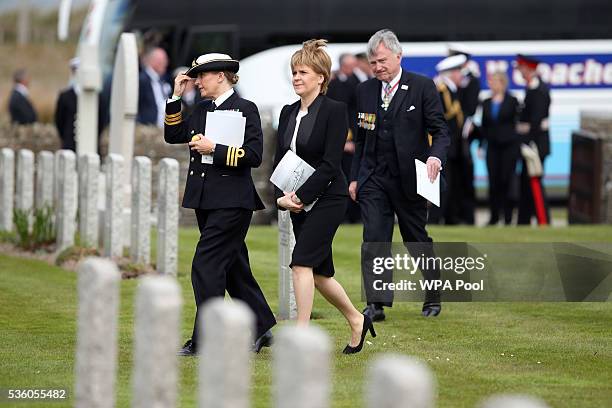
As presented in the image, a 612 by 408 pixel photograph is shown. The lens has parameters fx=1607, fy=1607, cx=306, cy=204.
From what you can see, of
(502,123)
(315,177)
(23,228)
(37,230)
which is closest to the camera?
(315,177)

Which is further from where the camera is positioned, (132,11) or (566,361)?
(132,11)

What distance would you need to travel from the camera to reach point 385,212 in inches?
397

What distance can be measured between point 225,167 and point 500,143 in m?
11.2

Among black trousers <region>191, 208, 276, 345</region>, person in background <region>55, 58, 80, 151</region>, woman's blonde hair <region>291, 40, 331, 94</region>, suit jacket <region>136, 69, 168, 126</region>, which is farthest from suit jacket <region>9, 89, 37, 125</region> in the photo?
woman's blonde hair <region>291, 40, 331, 94</region>

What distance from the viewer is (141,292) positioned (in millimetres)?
4629

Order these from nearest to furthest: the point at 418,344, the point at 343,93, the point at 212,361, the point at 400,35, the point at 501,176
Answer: the point at 212,361 < the point at 418,344 < the point at 343,93 < the point at 501,176 < the point at 400,35

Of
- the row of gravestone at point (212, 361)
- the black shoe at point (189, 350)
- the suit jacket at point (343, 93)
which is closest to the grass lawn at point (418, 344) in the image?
the black shoe at point (189, 350)

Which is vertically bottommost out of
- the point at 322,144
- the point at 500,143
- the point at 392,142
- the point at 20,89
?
the point at 20,89

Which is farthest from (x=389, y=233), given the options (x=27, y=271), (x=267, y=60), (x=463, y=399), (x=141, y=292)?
(x=267, y=60)

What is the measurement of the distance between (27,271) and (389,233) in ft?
13.1

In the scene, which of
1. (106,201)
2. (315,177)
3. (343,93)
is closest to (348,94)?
(343,93)

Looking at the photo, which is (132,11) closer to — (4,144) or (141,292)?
(4,144)

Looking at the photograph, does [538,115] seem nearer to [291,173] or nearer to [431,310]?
[431,310]

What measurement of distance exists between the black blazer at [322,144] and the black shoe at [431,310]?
212 centimetres
